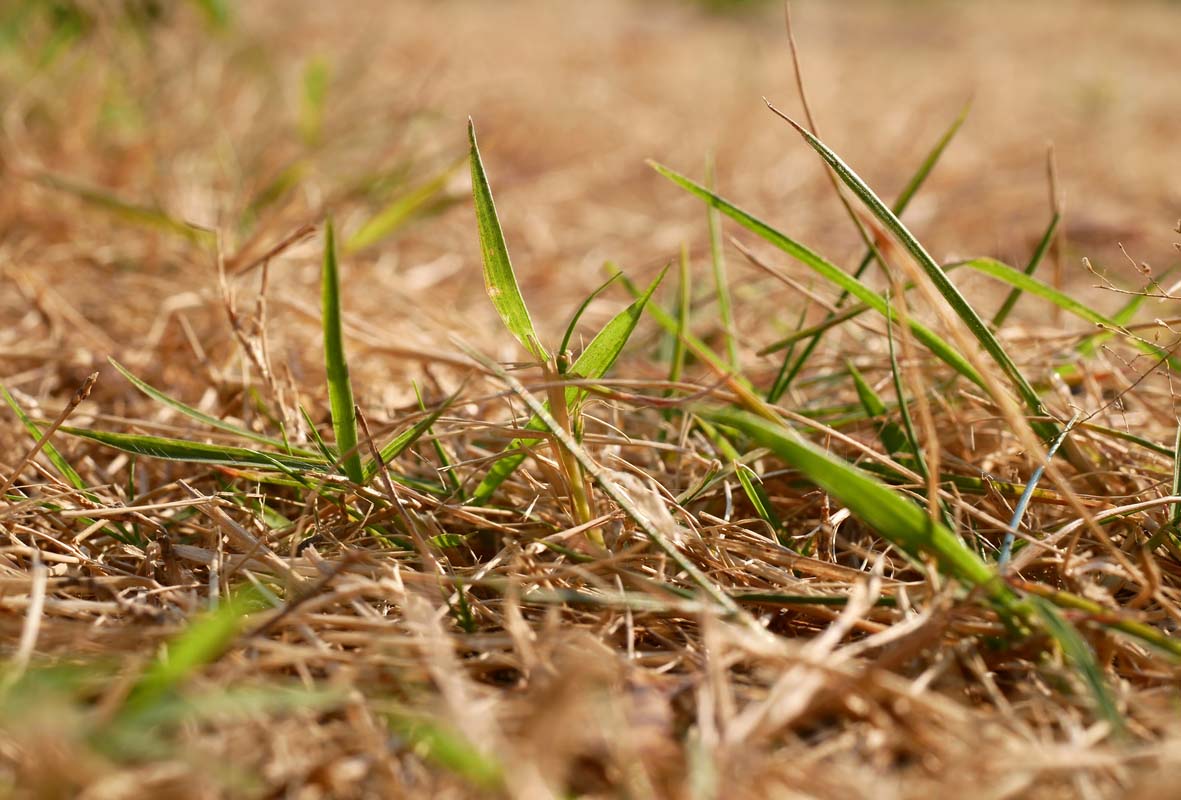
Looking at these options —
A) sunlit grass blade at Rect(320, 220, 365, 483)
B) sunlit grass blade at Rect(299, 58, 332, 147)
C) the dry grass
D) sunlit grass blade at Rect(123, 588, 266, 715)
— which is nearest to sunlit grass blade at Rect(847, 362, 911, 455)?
the dry grass

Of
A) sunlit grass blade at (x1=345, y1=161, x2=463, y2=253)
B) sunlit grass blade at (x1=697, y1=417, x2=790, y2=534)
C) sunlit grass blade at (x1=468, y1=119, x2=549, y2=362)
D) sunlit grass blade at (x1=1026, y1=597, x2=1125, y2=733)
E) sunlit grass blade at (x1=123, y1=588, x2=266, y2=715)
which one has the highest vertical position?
sunlit grass blade at (x1=345, y1=161, x2=463, y2=253)

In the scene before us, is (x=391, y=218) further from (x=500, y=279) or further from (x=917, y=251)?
(x=917, y=251)

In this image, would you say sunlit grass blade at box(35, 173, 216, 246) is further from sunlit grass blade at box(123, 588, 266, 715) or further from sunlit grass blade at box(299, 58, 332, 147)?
sunlit grass blade at box(123, 588, 266, 715)

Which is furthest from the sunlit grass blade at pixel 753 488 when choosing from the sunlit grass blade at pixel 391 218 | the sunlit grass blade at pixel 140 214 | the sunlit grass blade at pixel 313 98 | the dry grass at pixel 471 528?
the sunlit grass blade at pixel 313 98

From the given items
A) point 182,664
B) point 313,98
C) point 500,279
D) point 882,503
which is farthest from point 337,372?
point 313,98

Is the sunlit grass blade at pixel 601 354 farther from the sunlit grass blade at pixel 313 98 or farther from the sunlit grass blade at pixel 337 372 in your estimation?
the sunlit grass blade at pixel 313 98
